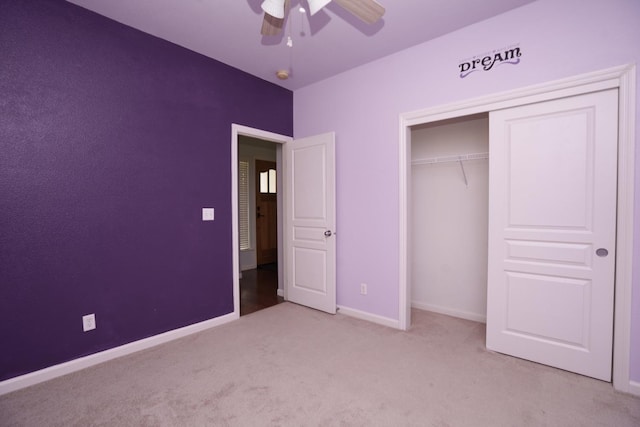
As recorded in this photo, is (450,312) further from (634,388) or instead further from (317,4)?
(317,4)

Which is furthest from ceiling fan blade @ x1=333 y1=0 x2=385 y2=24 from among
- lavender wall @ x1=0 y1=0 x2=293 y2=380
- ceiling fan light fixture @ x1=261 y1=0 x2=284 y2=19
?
lavender wall @ x1=0 y1=0 x2=293 y2=380

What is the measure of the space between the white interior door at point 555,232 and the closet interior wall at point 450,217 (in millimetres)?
774

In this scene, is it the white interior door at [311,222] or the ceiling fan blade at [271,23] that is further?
the white interior door at [311,222]

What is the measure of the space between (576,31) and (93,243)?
4.03 meters

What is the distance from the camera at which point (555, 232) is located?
2.33 metres

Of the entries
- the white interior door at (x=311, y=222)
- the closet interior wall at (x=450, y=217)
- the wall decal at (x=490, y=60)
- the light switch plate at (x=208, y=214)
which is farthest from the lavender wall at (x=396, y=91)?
the light switch plate at (x=208, y=214)

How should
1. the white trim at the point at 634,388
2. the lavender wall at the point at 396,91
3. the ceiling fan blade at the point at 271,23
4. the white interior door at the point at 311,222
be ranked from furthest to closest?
1. the white interior door at the point at 311,222
2. the lavender wall at the point at 396,91
3. the white trim at the point at 634,388
4. the ceiling fan blade at the point at 271,23

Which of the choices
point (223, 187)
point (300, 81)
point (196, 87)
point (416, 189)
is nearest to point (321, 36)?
point (300, 81)

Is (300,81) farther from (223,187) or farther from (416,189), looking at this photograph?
(416,189)

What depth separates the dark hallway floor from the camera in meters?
3.93

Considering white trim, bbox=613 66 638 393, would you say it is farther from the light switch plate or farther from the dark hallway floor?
the light switch plate

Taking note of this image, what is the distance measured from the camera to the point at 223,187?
10.9ft

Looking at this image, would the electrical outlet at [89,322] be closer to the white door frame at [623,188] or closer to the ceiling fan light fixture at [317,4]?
the ceiling fan light fixture at [317,4]

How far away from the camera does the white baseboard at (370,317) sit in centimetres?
318
